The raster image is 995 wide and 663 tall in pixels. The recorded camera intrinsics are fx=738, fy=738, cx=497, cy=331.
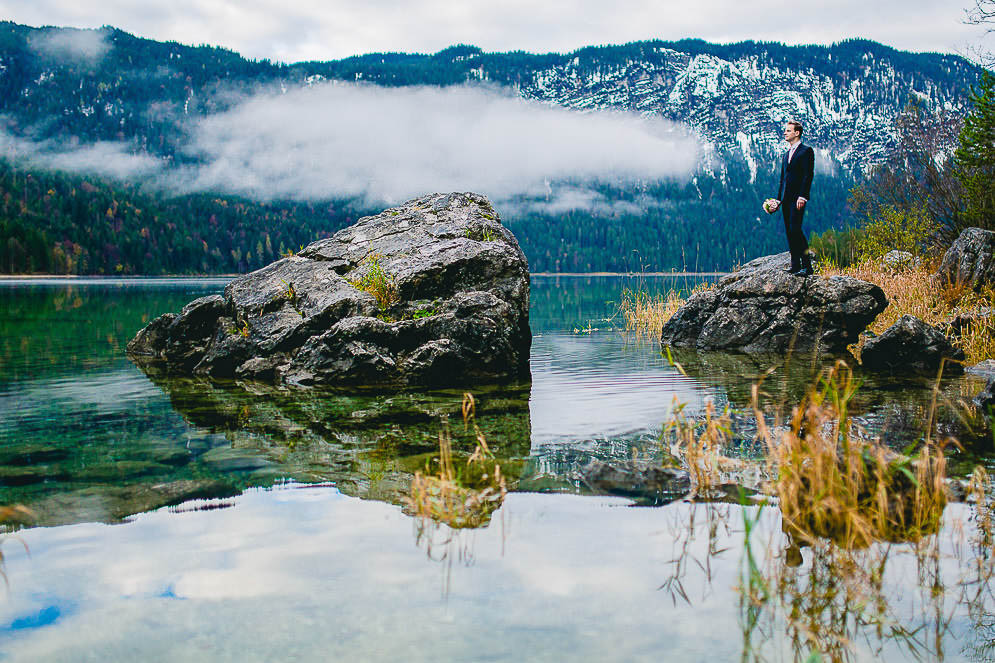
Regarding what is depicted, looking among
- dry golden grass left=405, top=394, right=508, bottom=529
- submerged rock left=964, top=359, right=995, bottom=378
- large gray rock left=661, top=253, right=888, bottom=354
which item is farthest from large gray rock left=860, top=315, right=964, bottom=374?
dry golden grass left=405, top=394, right=508, bottom=529

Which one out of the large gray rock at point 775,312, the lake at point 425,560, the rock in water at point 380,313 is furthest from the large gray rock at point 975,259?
the rock in water at point 380,313

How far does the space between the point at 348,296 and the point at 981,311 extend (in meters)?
11.9

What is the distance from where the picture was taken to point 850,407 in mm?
8680

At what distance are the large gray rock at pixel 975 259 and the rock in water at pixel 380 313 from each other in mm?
9947

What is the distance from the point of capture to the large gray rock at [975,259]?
15984 mm

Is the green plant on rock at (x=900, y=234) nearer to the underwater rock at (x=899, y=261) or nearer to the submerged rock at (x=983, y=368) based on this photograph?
the underwater rock at (x=899, y=261)

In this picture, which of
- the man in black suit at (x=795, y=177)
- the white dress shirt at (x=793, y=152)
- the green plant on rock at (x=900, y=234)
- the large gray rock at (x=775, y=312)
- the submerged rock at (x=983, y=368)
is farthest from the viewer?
the green plant on rock at (x=900, y=234)

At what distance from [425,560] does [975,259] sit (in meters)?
16.3

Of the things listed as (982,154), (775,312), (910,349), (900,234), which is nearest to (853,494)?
(910,349)

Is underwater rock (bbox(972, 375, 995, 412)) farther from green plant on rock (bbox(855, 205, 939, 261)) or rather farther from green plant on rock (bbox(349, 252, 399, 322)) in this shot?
green plant on rock (bbox(855, 205, 939, 261))

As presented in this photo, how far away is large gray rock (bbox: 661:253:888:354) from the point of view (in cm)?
1598

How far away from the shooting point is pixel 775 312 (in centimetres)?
1714

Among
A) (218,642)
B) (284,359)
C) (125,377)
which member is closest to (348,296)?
(284,359)

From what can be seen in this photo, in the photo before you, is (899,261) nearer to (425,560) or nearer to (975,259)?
(975,259)
